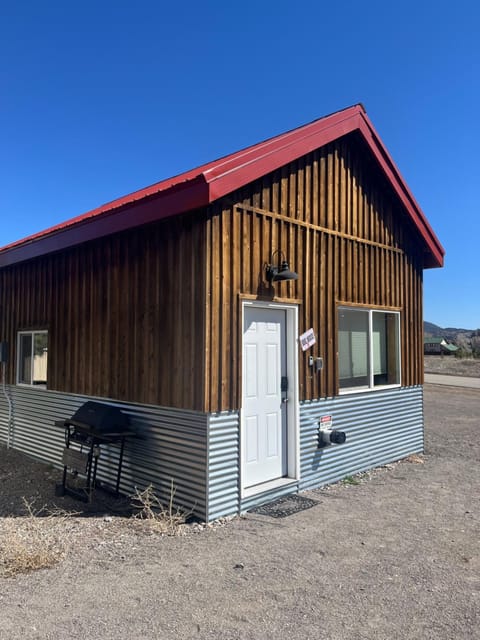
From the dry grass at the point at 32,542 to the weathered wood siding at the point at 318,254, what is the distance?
1.90m

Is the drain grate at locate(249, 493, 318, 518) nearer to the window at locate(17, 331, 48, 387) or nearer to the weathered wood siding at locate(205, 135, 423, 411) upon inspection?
the weathered wood siding at locate(205, 135, 423, 411)

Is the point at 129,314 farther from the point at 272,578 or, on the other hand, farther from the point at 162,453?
the point at 272,578

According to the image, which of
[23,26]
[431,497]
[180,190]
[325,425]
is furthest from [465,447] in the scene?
[23,26]

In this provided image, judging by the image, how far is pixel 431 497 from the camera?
5.84 meters

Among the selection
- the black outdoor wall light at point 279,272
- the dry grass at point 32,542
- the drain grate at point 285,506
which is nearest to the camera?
the dry grass at point 32,542

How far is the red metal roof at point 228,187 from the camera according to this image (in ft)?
15.7

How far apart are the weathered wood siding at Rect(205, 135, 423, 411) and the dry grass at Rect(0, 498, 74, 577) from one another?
6.22 ft

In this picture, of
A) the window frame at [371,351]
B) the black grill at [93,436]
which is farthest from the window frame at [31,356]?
the window frame at [371,351]

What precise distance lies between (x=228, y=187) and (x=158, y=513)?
3512 mm

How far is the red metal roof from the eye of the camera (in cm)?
478

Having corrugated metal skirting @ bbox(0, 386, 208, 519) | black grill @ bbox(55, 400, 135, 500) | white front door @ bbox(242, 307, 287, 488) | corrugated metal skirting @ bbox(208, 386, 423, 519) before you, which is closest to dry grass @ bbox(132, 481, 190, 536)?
corrugated metal skirting @ bbox(0, 386, 208, 519)

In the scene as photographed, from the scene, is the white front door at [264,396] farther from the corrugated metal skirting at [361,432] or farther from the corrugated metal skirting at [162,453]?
the corrugated metal skirting at [162,453]

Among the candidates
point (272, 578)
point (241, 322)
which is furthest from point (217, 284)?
point (272, 578)

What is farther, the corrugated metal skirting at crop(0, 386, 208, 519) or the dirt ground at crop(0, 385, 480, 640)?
the corrugated metal skirting at crop(0, 386, 208, 519)
